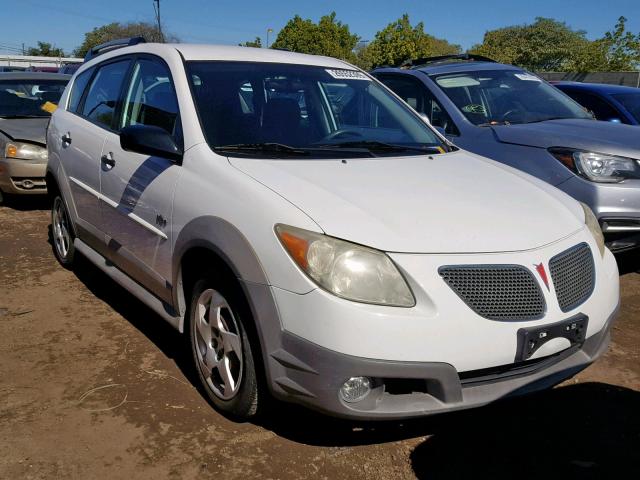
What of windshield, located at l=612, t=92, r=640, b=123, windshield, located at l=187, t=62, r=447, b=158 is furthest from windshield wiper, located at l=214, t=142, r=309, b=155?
windshield, located at l=612, t=92, r=640, b=123

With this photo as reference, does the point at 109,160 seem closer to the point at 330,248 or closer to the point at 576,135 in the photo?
the point at 330,248

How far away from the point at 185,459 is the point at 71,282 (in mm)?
2752

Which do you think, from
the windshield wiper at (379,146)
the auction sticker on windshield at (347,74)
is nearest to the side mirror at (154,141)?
the windshield wiper at (379,146)

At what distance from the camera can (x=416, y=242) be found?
2543 millimetres

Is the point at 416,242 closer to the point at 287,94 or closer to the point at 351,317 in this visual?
the point at 351,317

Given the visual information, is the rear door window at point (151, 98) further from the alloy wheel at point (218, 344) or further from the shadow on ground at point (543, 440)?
the shadow on ground at point (543, 440)

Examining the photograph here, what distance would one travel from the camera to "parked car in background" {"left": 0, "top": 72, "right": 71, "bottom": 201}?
24.0 feet

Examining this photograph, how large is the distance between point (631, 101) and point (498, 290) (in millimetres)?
6657

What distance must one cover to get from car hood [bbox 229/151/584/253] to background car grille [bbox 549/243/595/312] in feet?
0.33

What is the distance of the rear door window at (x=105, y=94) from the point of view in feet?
14.0

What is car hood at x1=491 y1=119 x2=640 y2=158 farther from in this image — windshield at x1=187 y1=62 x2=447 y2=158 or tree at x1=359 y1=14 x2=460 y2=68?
tree at x1=359 y1=14 x2=460 y2=68

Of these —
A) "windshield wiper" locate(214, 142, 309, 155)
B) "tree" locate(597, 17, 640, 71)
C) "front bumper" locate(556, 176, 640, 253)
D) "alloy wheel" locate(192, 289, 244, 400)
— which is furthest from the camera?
"tree" locate(597, 17, 640, 71)

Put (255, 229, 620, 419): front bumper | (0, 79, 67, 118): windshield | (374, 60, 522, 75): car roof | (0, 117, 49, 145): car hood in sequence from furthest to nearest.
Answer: (0, 79, 67, 118): windshield < (0, 117, 49, 145): car hood < (374, 60, 522, 75): car roof < (255, 229, 620, 419): front bumper

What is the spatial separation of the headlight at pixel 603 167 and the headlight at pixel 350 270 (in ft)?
9.54
